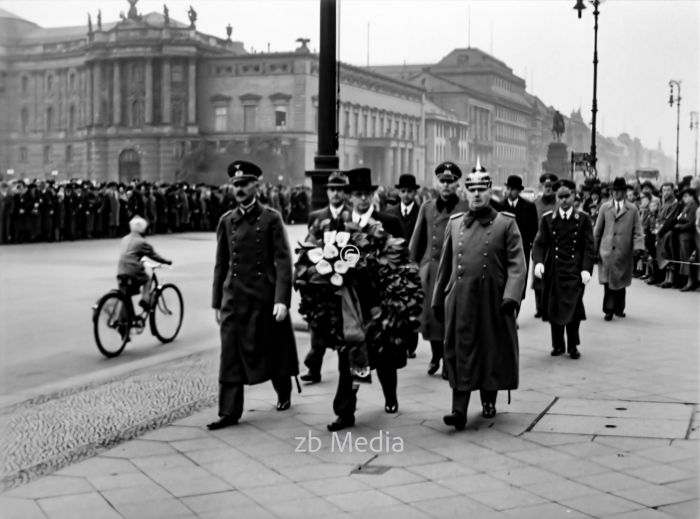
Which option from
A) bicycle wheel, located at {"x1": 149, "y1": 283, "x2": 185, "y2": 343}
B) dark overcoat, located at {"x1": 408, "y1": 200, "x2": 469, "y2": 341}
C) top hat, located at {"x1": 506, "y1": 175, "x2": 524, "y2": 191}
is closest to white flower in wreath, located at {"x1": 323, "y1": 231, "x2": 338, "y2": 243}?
dark overcoat, located at {"x1": 408, "y1": 200, "x2": 469, "y2": 341}

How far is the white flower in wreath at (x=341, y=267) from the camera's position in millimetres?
6559

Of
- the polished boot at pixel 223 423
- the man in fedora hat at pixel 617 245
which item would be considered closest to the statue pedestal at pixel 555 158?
the man in fedora hat at pixel 617 245

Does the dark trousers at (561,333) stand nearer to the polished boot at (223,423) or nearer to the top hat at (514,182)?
the top hat at (514,182)

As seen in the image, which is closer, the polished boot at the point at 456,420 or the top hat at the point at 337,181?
the polished boot at the point at 456,420

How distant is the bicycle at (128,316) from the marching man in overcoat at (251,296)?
3.04 metres

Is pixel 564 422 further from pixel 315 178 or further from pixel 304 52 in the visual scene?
pixel 304 52

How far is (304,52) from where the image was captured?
32.0m

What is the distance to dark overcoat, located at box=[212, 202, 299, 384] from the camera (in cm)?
691

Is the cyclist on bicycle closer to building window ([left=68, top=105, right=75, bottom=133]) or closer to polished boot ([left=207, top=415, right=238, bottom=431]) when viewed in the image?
building window ([left=68, top=105, right=75, bottom=133])

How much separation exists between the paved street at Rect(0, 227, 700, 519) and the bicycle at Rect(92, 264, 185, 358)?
22 cm

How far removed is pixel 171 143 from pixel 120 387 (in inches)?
Answer: 469

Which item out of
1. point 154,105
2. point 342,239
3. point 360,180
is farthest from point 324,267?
point 154,105

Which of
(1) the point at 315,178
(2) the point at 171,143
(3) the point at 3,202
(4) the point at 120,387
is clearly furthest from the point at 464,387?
(3) the point at 3,202

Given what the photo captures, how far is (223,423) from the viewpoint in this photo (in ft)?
22.1
